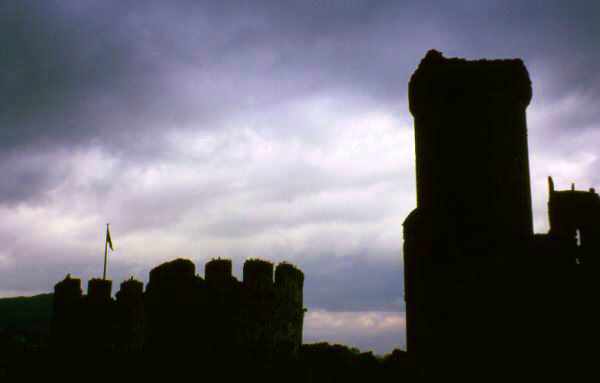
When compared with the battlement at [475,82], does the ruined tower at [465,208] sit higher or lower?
lower

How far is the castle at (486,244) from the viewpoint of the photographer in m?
12.6

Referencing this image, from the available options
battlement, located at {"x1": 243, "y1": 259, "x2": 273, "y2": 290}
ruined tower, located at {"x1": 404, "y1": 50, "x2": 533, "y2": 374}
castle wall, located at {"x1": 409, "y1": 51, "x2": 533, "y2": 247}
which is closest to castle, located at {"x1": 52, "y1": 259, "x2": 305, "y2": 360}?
battlement, located at {"x1": 243, "y1": 259, "x2": 273, "y2": 290}

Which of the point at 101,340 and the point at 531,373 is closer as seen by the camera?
the point at 531,373

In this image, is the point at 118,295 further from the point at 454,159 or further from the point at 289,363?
the point at 454,159

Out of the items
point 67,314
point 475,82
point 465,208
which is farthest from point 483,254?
point 67,314

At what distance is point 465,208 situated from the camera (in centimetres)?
1369

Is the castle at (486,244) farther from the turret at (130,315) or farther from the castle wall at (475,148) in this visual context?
the turret at (130,315)

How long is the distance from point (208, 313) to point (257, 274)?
116 inches

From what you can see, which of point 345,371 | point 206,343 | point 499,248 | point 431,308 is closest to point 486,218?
point 499,248

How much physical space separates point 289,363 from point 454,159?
8.64 m

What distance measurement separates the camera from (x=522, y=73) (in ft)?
47.5

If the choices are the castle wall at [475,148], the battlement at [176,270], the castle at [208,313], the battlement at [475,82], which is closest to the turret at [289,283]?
the castle at [208,313]

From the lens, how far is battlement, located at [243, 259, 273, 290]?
2675cm

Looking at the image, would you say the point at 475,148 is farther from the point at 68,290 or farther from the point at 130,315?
the point at 68,290
